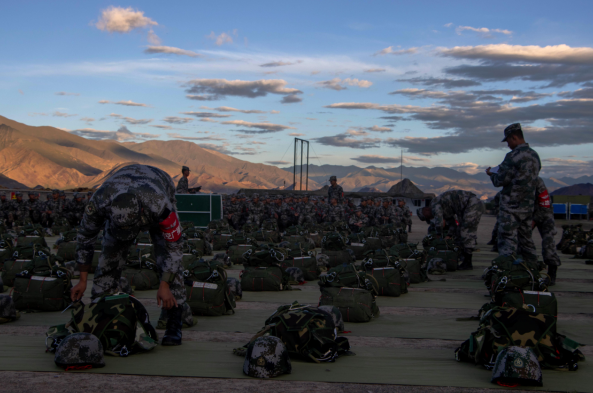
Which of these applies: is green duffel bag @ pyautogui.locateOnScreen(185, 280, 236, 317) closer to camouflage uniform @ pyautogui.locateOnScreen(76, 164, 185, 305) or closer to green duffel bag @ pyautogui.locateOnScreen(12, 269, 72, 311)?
camouflage uniform @ pyautogui.locateOnScreen(76, 164, 185, 305)

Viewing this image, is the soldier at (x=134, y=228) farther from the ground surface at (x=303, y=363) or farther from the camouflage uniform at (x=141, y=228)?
the ground surface at (x=303, y=363)

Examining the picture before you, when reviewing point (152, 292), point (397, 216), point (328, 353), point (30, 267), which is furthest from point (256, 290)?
point (397, 216)

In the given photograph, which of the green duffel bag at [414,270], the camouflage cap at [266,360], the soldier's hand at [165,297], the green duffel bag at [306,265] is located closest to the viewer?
the camouflage cap at [266,360]

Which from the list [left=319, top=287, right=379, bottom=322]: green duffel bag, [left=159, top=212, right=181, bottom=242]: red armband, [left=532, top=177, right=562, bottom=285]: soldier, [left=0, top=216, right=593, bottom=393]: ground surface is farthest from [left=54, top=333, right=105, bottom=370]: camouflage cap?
[left=532, top=177, right=562, bottom=285]: soldier

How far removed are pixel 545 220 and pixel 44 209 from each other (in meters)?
24.7

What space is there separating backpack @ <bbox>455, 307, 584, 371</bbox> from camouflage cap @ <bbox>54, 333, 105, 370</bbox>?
11.0 ft

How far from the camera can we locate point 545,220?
9.14 metres

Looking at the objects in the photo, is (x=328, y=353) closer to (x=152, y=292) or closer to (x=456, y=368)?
(x=456, y=368)

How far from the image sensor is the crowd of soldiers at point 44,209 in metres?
25.4

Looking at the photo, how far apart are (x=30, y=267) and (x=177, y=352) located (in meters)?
3.46

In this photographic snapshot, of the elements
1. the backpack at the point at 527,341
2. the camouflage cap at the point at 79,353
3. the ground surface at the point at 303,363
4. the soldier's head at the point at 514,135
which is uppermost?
the soldier's head at the point at 514,135

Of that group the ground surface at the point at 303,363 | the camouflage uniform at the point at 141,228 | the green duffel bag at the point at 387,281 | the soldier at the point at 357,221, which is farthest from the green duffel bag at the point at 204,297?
the soldier at the point at 357,221

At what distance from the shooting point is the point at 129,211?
14.8 ft

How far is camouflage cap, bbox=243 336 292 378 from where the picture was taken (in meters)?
4.17
